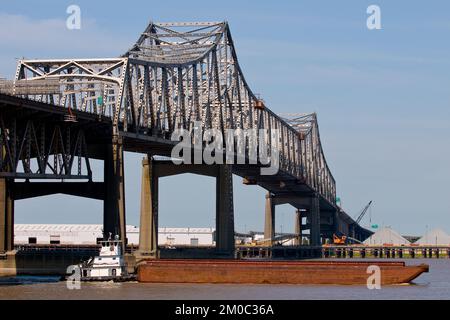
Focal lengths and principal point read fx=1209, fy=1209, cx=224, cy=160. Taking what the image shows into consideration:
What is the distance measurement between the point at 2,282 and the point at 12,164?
10.2m

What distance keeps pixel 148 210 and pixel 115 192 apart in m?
25.2

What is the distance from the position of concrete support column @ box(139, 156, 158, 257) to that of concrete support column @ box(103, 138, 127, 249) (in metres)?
20.7

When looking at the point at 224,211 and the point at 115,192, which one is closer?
the point at 115,192

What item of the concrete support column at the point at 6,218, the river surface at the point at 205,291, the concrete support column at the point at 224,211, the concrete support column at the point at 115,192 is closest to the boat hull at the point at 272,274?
the river surface at the point at 205,291

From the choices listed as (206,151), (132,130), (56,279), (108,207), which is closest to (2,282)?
(56,279)

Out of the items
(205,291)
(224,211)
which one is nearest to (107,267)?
(205,291)

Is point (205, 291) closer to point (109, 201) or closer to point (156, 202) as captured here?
point (109, 201)

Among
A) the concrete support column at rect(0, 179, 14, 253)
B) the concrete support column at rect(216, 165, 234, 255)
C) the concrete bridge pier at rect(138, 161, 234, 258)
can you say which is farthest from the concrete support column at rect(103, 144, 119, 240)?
the concrete support column at rect(216, 165, 234, 255)

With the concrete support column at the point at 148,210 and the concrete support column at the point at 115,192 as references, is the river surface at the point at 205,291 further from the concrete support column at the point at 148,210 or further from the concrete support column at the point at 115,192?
the concrete support column at the point at 148,210

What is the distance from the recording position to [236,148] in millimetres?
166000

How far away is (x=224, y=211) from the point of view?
15300 centimetres

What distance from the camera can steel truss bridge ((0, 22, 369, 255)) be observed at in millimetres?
107312

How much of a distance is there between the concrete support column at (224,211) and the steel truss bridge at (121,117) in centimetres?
13
